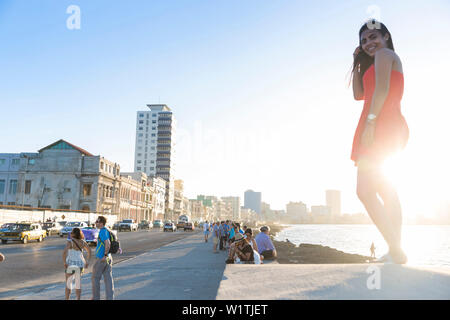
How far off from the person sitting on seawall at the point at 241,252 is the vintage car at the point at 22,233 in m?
19.7

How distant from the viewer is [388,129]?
4.07m

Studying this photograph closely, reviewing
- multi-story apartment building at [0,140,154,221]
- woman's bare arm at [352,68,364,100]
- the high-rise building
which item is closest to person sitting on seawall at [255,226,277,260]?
woman's bare arm at [352,68,364,100]

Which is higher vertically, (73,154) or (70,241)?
(73,154)

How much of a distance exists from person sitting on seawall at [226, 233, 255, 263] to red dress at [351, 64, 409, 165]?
238 inches

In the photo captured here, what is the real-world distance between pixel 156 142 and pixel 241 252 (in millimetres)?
129604

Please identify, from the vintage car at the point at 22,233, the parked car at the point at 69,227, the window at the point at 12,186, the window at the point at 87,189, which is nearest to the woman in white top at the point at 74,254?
the vintage car at the point at 22,233

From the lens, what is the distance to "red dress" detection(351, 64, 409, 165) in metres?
4.05

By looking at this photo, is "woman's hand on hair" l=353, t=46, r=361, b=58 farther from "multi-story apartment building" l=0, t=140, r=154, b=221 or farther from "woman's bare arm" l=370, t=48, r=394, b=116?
"multi-story apartment building" l=0, t=140, r=154, b=221

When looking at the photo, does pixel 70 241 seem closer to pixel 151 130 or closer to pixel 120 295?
pixel 120 295

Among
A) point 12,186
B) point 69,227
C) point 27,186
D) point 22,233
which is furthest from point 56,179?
point 22,233
